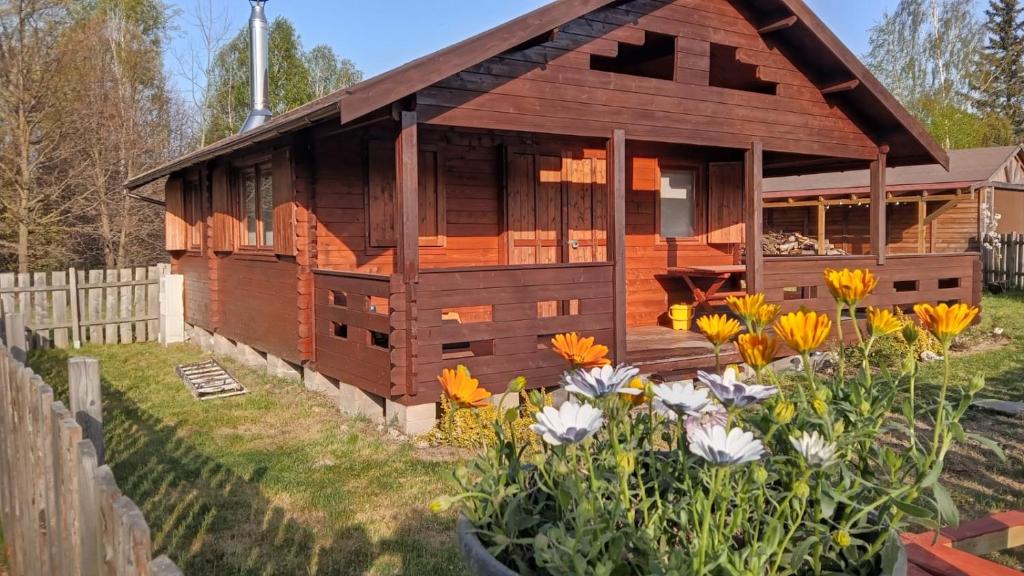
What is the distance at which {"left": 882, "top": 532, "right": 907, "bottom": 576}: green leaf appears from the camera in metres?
1.60

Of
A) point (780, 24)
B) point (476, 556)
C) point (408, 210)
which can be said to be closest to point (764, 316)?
point (476, 556)

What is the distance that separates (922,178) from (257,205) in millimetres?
18737

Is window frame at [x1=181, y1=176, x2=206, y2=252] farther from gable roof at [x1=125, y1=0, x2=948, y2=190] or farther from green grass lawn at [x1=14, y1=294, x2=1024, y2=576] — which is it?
green grass lawn at [x1=14, y1=294, x2=1024, y2=576]

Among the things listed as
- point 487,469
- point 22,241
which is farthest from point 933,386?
point 22,241

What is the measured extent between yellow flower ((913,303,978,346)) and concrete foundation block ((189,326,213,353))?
11.7 meters

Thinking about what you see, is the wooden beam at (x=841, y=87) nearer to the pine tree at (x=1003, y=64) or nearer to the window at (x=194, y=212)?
the window at (x=194, y=212)

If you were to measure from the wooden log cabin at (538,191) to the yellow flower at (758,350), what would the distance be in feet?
15.0

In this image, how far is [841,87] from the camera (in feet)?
29.4

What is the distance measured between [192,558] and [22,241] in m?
15.8

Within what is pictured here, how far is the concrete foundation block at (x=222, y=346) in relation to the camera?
1123 cm

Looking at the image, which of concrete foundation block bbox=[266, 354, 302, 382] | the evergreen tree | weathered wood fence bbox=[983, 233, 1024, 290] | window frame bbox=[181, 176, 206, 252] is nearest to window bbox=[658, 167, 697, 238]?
concrete foundation block bbox=[266, 354, 302, 382]

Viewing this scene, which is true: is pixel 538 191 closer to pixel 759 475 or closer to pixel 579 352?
pixel 579 352

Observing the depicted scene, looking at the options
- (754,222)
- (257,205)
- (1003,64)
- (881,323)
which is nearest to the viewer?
(881,323)

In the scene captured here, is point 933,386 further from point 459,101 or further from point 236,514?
point 236,514
